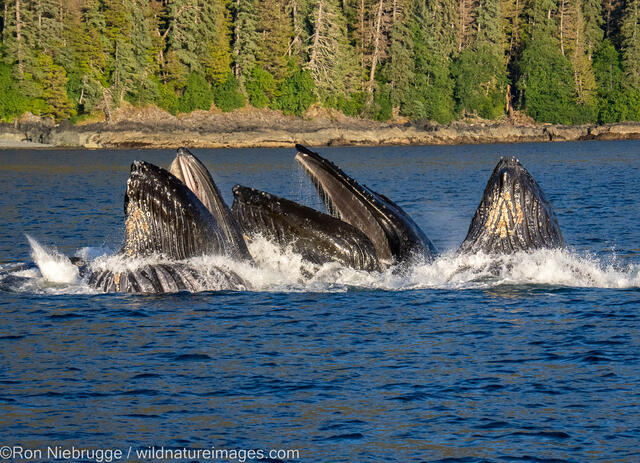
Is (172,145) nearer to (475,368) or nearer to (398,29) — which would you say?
(398,29)

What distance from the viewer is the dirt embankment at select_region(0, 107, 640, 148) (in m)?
103

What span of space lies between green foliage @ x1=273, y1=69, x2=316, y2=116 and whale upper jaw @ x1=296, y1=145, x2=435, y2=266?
10005cm

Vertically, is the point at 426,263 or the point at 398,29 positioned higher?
the point at 398,29

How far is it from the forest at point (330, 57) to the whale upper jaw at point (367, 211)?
296 ft

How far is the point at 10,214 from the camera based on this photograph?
35688 mm

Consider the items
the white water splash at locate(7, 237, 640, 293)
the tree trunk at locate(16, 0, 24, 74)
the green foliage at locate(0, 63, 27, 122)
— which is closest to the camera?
the white water splash at locate(7, 237, 640, 293)

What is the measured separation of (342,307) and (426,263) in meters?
1.97

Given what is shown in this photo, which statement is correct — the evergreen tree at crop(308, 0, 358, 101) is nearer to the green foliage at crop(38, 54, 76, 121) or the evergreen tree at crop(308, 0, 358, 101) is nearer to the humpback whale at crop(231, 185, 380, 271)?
the green foliage at crop(38, 54, 76, 121)

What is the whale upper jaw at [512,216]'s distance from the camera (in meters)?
17.0

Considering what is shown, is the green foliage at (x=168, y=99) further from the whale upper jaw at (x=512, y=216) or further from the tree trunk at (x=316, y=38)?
the whale upper jaw at (x=512, y=216)

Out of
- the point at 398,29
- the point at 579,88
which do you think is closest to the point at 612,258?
the point at 398,29

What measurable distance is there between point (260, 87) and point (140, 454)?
107735 mm

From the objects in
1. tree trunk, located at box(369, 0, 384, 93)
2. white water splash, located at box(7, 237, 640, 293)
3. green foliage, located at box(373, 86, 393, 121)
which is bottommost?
white water splash, located at box(7, 237, 640, 293)

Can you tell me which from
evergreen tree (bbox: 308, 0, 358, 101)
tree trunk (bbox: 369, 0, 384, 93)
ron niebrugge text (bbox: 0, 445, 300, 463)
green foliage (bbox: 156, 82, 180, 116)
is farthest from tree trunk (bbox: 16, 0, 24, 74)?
ron niebrugge text (bbox: 0, 445, 300, 463)
